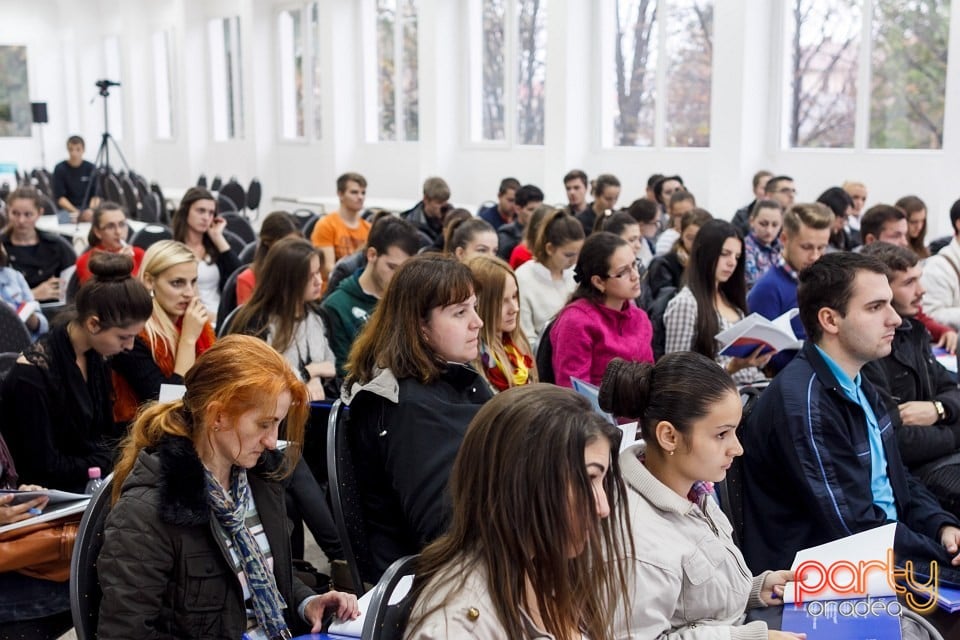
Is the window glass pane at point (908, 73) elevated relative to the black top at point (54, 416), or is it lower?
elevated

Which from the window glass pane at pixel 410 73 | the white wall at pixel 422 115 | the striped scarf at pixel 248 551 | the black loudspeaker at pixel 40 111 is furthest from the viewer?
the black loudspeaker at pixel 40 111

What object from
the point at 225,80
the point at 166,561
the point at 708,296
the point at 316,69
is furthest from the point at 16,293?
the point at 225,80

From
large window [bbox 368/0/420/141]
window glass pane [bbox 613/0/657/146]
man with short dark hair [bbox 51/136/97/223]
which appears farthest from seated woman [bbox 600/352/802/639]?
large window [bbox 368/0/420/141]

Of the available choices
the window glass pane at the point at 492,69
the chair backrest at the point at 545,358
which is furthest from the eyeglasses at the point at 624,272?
the window glass pane at the point at 492,69

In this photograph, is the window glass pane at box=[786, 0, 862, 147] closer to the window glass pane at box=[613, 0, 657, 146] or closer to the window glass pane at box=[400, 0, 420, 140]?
the window glass pane at box=[613, 0, 657, 146]

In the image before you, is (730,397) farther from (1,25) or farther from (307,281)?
(1,25)

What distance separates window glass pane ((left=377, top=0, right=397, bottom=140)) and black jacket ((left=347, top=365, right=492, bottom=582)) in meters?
13.0

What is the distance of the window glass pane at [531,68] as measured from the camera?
40.2 feet

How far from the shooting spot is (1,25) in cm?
2191

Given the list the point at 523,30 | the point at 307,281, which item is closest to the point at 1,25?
the point at 523,30

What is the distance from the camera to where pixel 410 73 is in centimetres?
1448

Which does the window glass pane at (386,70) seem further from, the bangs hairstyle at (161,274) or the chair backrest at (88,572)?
the chair backrest at (88,572)

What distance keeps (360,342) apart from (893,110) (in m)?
7.87

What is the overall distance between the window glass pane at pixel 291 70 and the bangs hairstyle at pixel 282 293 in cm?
1371
